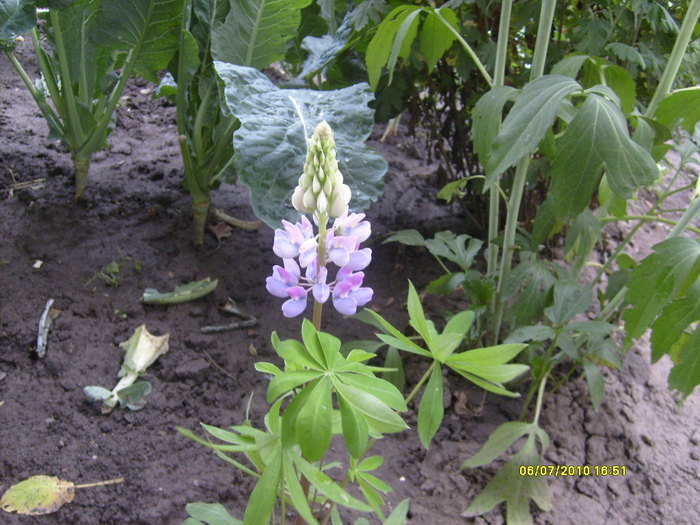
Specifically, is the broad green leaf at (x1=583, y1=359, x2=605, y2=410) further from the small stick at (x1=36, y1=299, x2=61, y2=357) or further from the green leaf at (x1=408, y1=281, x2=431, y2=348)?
the small stick at (x1=36, y1=299, x2=61, y2=357)

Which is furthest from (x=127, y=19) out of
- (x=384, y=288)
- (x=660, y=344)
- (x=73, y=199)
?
(x=660, y=344)

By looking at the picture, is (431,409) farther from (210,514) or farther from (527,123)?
(527,123)

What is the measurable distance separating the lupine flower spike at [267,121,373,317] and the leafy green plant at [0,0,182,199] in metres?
1.56

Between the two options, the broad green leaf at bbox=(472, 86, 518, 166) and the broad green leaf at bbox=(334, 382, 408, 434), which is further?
the broad green leaf at bbox=(472, 86, 518, 166)

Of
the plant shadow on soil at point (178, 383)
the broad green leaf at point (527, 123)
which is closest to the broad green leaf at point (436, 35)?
the broad green leaf at point (527, 123)

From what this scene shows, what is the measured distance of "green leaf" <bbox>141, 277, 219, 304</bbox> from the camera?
86.3 inches

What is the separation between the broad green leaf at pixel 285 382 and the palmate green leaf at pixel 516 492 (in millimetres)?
1004

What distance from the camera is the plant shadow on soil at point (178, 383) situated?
1697 millimetres

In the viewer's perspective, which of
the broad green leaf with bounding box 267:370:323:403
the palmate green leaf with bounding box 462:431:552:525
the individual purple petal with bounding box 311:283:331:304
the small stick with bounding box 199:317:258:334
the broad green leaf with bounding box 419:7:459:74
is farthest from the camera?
the small stick with bounding box 199:317:258:334

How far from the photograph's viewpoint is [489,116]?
5.10ft

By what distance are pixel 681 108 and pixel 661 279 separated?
44 cm

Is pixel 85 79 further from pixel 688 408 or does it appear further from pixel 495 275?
pixel 688 408
